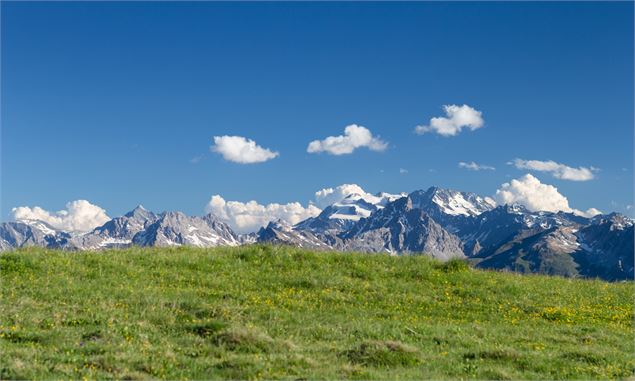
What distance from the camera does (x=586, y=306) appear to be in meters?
29.6

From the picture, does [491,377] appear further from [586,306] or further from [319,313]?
[586,306]

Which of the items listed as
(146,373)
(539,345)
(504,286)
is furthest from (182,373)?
(504,286)

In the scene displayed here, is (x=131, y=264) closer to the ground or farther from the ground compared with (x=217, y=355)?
farther from the ground

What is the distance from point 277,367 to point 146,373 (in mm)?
3454

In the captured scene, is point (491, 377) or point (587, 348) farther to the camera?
point (587, 348)

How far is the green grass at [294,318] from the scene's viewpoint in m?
16.4

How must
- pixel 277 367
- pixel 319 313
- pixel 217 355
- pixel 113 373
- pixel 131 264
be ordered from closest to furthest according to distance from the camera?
pixel 113 373, pixel 277 367, pixel 217 355, pixel 319 313, pixel 131 264

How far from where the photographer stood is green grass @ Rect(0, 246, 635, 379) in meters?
16.4

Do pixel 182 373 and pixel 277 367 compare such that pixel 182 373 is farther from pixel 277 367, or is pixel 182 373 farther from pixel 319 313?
pixel 319 313

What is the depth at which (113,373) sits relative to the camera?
15016 mm

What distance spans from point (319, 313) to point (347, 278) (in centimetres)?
674

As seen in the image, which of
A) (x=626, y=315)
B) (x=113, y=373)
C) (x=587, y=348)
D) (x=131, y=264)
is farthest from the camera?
(x=131, y=264)

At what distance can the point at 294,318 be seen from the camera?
73.7ft

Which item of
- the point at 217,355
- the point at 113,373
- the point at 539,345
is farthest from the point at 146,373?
the point at 539,345
